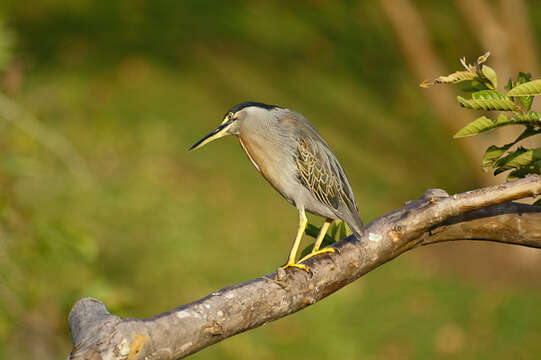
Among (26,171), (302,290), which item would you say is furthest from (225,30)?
(302,290)

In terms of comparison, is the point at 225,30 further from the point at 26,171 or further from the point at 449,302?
the point at 26,171

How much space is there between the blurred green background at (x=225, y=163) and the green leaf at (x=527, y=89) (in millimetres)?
2285

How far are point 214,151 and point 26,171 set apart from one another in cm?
625

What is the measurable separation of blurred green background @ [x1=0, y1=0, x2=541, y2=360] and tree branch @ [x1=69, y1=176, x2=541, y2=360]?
146 centimetres

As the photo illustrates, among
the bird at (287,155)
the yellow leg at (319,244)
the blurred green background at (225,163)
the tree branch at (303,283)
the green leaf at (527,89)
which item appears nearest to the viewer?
the tree branch at (303,283)

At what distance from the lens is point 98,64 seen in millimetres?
11648

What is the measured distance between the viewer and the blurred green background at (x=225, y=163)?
4629 millimetres

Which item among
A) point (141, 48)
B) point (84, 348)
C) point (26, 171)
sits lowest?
point (84, 348)

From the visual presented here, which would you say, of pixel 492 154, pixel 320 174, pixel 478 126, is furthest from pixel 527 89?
pixel 320 174

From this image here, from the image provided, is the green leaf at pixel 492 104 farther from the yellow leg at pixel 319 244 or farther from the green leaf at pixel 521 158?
the yellow leg at pixel 319 244

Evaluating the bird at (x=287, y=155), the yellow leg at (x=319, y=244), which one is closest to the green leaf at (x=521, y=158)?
the bird at (x=287, y=155)

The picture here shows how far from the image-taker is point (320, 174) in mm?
3008

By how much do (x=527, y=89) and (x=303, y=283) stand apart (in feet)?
3.42

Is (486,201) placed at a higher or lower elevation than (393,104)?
lower
